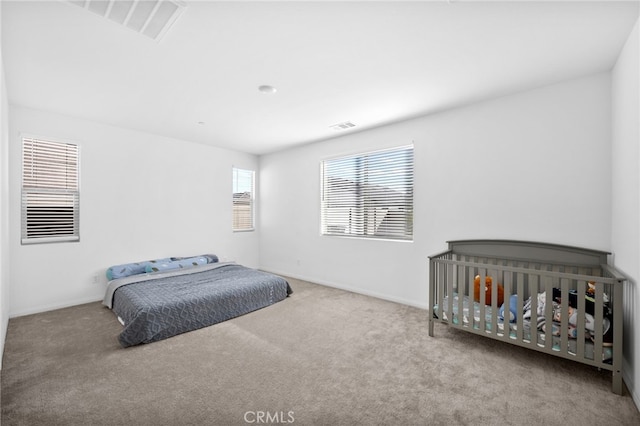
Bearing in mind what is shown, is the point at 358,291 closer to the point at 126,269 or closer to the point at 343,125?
the point at 343,125

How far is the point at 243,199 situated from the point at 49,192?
9.37ft

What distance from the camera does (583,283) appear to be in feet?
6.77

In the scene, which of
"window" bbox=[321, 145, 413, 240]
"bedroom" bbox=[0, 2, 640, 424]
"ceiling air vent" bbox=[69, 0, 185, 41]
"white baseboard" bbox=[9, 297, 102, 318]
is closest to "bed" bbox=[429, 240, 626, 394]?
"bedroom" bbox=[0, 2, 640, 424]

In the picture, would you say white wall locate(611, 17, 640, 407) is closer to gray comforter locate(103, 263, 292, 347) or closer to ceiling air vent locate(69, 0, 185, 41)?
ceiling air vent locate(69, 0, 185, 41)

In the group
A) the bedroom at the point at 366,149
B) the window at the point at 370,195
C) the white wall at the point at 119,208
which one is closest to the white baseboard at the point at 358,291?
the bedroom at the point at 366,149

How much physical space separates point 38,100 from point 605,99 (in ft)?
18.2

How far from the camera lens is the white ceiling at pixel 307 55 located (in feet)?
5.80

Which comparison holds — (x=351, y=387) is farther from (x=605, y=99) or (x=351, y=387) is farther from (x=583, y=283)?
(x=605, y=99)

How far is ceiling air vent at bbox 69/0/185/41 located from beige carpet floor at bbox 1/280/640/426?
7.88 ft

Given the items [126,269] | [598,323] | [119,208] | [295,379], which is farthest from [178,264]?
[598,323]

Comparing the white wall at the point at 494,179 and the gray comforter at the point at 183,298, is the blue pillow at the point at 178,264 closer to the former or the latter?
the gray comforter at the point at 183,298

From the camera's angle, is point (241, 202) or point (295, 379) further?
point (241, 202)

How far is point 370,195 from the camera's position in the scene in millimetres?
4242

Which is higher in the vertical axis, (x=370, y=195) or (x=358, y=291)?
(x=370, y=195)
